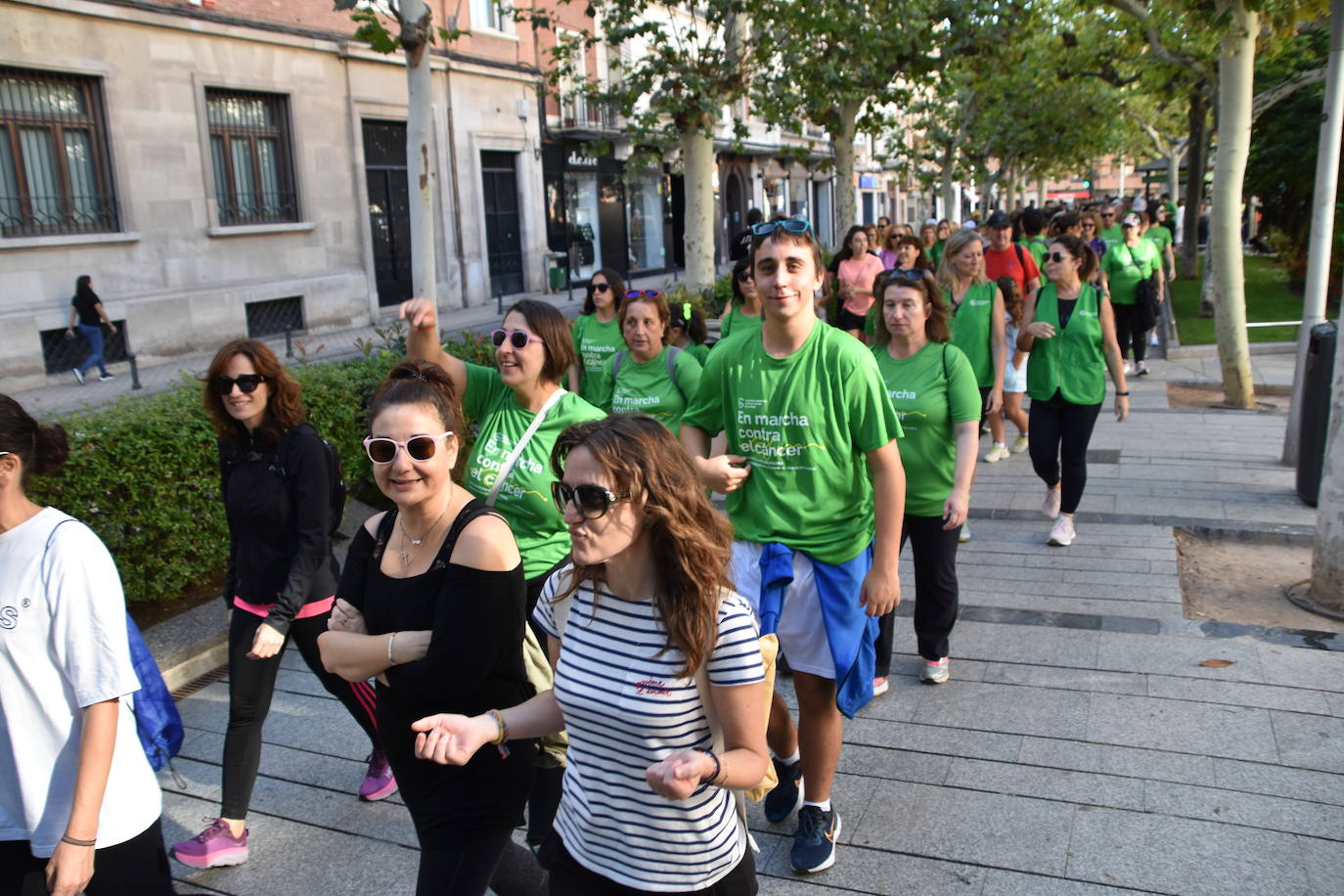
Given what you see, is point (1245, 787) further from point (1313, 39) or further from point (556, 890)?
point (1313, 39)

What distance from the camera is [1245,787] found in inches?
144

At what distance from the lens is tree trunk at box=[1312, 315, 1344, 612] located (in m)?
5.29

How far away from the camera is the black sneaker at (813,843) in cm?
334

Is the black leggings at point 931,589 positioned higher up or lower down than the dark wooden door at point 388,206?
lower down

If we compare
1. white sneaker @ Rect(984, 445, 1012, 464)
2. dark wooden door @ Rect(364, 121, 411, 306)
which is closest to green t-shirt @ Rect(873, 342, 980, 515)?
white sneaker @ Rect(984, 445, 1012, 464)

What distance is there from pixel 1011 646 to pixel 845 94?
1287 centimetres

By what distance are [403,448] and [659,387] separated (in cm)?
287

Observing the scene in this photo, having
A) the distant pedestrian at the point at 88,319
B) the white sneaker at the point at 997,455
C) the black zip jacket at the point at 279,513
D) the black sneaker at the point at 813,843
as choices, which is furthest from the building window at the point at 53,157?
the black sneaker at the point at 813,843

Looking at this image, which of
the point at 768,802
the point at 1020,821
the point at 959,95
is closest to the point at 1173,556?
the point at 1020,821

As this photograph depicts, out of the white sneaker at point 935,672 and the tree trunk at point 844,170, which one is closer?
the white sneaker at point 935,672

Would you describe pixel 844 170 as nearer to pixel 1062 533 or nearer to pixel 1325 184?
pixel 1325 184

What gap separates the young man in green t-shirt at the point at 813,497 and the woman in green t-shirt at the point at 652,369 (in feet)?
6.11

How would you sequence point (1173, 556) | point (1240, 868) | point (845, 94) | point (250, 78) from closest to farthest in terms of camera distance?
point (1240, 868), point (1173, 556), point (845, 94), point (250, 78)

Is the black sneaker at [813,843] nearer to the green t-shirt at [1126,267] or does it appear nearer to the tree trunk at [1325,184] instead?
the tree trunk at [1325,184]
